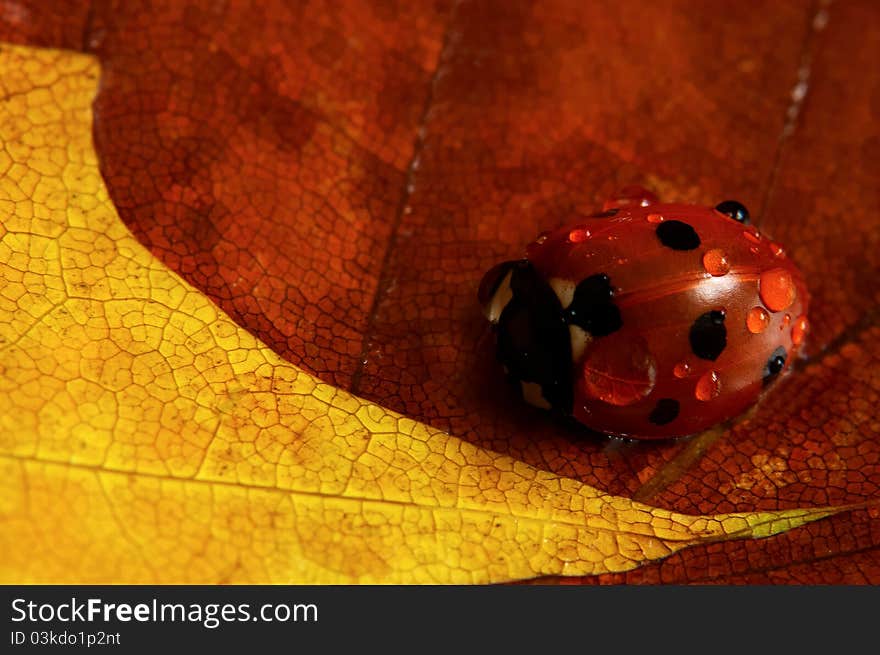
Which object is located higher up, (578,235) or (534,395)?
(578,235)

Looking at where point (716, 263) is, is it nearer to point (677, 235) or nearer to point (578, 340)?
point (677, 235)

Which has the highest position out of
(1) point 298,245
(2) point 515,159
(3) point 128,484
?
(2) point 515,159

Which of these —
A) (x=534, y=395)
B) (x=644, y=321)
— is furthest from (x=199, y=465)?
(x=644, y=321)

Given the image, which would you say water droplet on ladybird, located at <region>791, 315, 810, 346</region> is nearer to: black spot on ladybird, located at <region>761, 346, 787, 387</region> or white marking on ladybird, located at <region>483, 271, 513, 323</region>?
black spot on ladybird, located at <region>761, 346, 787, 387</region>

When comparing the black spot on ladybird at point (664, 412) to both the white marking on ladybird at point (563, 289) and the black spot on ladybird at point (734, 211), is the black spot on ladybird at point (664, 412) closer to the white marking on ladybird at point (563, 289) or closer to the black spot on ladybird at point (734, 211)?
the white marking on ladybird at point (563, 289)

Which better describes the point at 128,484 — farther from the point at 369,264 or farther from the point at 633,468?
the point at 633,468

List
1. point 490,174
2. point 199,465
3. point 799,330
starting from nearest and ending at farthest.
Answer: point 199,465 → point 799,330 → point 490,174

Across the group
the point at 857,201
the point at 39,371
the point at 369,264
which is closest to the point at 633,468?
the point at 369,264
